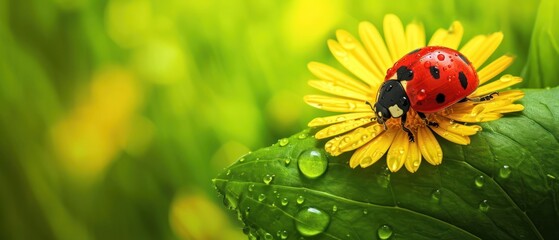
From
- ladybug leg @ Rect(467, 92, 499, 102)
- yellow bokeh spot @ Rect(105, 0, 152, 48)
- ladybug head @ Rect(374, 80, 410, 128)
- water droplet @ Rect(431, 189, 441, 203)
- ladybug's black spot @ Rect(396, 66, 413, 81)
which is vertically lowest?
water droplet @ Rect(431, 189, 441, 203)

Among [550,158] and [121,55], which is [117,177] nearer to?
[121,55]

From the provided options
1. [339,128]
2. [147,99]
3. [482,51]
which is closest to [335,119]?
[339,128]

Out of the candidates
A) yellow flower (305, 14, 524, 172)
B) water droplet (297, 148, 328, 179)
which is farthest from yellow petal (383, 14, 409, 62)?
water droplet (297, 148, 328, 179)

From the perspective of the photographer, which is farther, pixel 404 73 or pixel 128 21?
pixel 128 21

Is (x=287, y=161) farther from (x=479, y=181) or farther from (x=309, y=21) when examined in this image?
(x=309, y=21)

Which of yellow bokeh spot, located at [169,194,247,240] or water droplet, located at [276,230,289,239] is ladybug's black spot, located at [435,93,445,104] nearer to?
water droplet, located at [276,230,289,239]

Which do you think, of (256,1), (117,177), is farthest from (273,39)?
(117,177)
